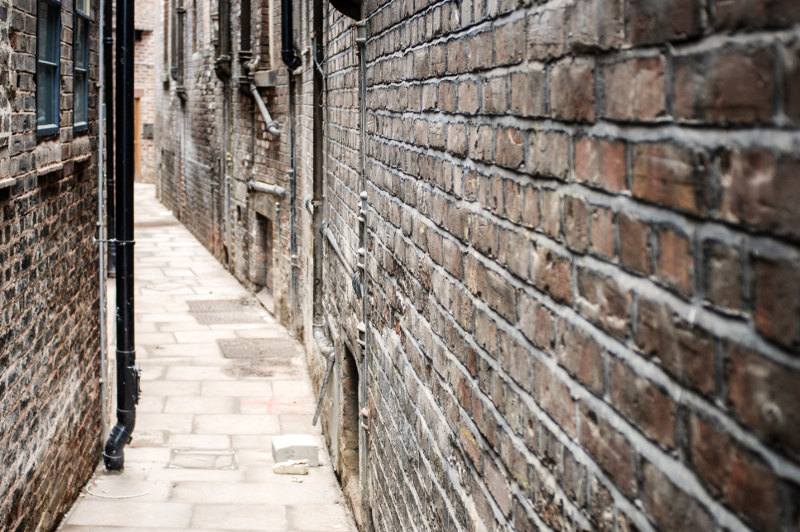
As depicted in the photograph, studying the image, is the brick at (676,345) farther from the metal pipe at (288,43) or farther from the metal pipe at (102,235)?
the metal pipe at (288,43)

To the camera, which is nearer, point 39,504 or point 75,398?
point 39,504

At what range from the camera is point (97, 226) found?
689 cm

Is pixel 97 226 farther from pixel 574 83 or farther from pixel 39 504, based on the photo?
pixel 574 83

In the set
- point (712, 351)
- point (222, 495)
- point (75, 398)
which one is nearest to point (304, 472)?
point (222, 495)

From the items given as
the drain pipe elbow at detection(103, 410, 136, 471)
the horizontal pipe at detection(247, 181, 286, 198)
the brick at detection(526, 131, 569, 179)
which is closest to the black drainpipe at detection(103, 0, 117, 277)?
the drain pipe elbow at detection(103, 410, 136, 471)

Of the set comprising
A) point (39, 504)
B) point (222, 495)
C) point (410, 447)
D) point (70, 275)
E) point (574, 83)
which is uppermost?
point (574, 83)

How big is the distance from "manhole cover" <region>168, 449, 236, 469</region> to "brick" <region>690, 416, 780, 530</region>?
6547 mm

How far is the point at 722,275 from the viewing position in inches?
43.4

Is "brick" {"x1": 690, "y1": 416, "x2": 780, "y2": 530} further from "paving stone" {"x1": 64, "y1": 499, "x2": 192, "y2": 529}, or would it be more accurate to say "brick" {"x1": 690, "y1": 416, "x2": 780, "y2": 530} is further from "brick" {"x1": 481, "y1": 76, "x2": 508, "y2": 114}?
"paving stone" {"x1": 64, "y1": 499, "x2": 192, "y2": 529}

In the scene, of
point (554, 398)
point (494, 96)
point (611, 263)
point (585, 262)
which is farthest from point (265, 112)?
point (611, 263)

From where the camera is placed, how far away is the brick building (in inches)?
40.3

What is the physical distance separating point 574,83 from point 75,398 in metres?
5.25

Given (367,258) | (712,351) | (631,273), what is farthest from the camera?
(367,258)

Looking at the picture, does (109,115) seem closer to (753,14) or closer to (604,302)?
(604,302)
